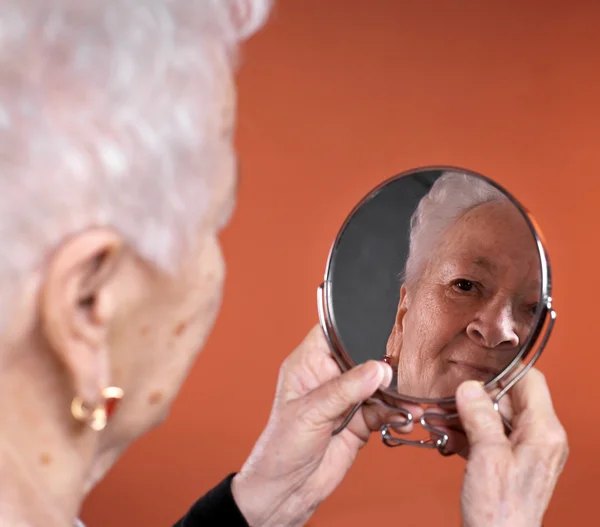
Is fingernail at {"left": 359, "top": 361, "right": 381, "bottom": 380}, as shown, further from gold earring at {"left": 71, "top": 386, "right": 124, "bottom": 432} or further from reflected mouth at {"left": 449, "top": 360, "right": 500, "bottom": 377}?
gold earring at {"left": 71, "top": 386, "right": 124, "bottom": 432}

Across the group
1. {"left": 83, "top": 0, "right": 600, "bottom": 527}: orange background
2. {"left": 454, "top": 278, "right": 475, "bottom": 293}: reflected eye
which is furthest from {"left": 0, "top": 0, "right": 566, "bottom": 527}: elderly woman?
{"left": 83, "top": 0, "right": 600, "bottom": 527}: orange background

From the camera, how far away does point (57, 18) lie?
22.6 inches

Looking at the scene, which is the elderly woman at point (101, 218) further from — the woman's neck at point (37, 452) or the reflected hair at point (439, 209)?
the reflected hair at point (439, 209)

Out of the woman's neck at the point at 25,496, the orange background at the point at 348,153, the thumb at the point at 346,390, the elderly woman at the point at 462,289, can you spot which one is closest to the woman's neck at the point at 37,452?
the woman's neck at the point at 25,496

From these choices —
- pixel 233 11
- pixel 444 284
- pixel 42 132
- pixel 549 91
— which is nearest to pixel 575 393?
pixel 549 91

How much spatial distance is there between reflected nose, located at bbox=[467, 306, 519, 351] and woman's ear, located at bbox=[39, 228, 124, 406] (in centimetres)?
52

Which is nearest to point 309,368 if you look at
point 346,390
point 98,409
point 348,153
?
point 346,390

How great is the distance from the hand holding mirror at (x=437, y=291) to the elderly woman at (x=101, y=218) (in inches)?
12.6

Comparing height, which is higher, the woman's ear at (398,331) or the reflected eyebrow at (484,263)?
the reflected eyebrow at (484,263)

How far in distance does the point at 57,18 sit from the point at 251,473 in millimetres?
671

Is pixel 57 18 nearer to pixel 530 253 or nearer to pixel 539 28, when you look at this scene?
pixel 530 253

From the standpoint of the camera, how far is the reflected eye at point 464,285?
100cm

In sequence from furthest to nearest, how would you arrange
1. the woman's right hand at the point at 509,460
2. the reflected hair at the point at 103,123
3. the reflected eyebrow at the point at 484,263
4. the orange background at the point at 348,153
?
the orange background at the point at 348,153, the reflected eyebrow at the point at 484,263, the woman's right hand at the point at 509,460, the reflected hair at the point at 103,123

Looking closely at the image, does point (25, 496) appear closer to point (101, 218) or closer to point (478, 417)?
point (101, 218)
